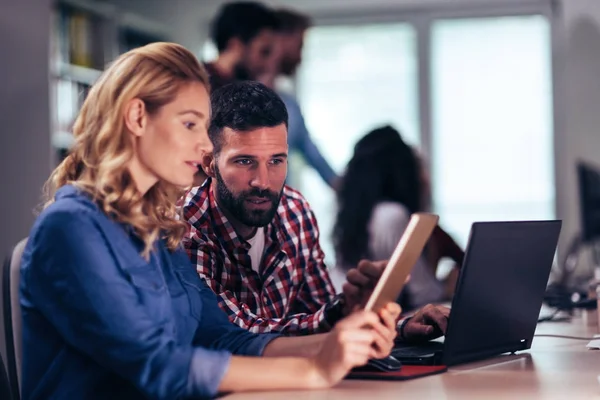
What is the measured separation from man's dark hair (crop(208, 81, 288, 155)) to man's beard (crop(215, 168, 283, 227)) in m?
0.09

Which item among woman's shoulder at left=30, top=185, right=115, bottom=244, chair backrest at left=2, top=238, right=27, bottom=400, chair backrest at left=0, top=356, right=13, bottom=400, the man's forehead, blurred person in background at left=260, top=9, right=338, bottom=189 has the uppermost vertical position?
blurred person in background at left=260, top=9, right=338, bottom=189

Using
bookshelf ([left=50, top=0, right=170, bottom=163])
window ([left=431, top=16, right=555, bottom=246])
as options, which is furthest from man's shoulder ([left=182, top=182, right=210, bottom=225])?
window ([left=431, top=16, right=555, bottom=246])

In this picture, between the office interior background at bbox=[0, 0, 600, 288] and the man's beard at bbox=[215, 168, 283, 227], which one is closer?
the man's beard at bbox=[215, 168, 283, 227]

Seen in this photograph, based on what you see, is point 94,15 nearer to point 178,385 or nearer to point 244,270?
point 244,270

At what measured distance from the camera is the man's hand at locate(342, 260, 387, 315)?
1.78 metres

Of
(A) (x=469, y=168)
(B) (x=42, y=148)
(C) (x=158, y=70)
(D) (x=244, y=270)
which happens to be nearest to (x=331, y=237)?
(B) (x=42, y=148)

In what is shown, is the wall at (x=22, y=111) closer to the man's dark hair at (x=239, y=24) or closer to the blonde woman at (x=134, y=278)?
the man's dark hair at (x=239, y=24)

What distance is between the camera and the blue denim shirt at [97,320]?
1335 mm

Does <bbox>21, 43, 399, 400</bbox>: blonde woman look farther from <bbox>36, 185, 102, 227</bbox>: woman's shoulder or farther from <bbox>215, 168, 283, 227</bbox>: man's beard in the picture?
<bbox>215, 168, 283, 227</bbox>: man's beard

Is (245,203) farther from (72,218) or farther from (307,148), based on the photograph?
(307,148)

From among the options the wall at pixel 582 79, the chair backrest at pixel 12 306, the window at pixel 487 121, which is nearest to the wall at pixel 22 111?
the chair backrest at pixel 12 306

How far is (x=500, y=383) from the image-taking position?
141 cm

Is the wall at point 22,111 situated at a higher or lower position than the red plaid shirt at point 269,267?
higher

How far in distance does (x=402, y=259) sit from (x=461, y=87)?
4701mm
